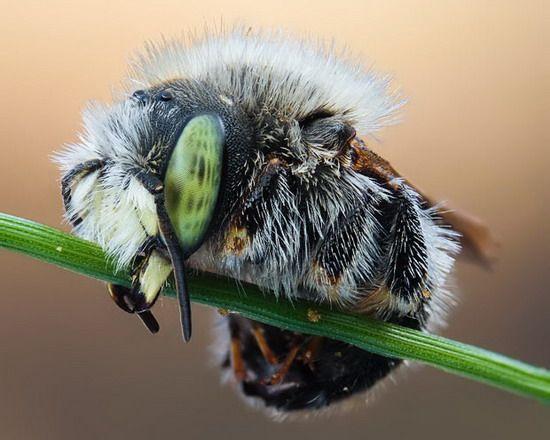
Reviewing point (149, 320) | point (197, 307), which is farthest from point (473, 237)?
point (197, 307)

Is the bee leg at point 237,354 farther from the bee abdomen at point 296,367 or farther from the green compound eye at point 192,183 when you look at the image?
the green compound eye at point 192,183

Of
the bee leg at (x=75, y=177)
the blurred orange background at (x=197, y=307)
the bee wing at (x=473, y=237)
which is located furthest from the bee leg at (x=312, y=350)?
the blurred orange background at (x=197, y=307)

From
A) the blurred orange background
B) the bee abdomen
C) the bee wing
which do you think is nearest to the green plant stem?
the bee abdomen

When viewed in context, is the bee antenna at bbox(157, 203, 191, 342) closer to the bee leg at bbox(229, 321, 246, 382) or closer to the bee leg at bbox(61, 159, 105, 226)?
the bee leg at bbox(61, 159, 105, 226)

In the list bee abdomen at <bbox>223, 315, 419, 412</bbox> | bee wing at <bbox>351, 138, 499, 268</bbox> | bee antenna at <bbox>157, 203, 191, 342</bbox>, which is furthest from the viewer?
bee wing at <bbox>351, 138, 499, 268</bbox>

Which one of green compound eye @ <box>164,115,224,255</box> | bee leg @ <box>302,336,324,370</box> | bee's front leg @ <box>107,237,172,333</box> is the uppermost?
green compound eye @ <box>164,115,224,255</box>

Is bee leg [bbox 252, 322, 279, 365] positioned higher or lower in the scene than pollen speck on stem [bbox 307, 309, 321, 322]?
lower

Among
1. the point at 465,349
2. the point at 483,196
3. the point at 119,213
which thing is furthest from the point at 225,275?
the point at 483,196
